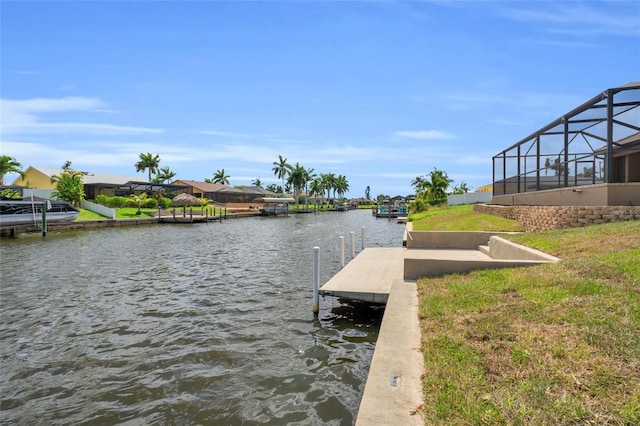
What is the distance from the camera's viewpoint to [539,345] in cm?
423

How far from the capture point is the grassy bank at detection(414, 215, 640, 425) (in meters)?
3.21

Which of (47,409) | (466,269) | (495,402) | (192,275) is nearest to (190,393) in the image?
(47,409)

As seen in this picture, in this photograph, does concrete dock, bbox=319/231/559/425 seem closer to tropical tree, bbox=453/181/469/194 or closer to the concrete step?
the concrete step

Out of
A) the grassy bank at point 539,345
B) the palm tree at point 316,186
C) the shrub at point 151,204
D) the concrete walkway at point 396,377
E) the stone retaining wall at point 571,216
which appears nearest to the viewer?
the grassy bank at point 539,345

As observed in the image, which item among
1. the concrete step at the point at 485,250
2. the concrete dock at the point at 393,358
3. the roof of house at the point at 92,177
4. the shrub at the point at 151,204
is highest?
the roof of house at the point at 92,177

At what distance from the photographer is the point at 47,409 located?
558 cm

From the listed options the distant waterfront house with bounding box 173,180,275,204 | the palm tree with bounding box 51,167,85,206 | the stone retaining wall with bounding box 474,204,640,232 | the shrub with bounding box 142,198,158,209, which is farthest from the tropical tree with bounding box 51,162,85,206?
the stone retaining wall with bounding box 474,204,640,232

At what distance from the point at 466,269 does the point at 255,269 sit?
1049 cm

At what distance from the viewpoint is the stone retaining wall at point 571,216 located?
10837mm

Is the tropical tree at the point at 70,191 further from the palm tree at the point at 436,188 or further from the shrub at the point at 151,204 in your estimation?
the palm tree at the point at 436,188

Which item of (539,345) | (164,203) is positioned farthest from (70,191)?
(539,345)

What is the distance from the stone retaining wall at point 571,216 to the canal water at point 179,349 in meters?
7.67

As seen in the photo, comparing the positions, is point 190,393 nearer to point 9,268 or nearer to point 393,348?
point 393,348

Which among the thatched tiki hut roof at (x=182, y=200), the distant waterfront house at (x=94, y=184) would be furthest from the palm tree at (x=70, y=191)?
the thatched tiki hut roof at (x=182, y=200)
